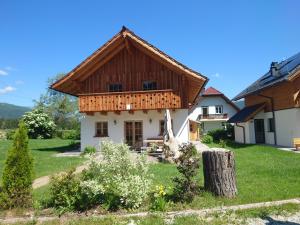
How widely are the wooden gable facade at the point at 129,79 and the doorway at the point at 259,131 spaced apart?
25.0ft

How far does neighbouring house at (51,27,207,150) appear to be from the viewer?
2081 centimetres

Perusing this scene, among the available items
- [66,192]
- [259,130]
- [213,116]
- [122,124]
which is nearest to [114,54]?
[122,124]

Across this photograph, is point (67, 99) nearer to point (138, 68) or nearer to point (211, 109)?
point (211, 109)

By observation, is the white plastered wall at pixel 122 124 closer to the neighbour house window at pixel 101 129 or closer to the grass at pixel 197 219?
the neighbour house window at pixel 101 129

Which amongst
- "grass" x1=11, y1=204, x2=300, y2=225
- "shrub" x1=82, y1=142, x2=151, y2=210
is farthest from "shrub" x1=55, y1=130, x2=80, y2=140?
"grass" x1=11, y1=204, x2=300, y2=225

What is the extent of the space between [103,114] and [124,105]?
6.43 ft

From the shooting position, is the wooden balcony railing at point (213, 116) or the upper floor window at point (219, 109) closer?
the wooden balcony railing at point (213, 116)

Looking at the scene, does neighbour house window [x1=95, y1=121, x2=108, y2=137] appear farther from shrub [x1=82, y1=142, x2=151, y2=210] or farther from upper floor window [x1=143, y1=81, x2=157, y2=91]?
shrub [x1=82, y1=142, x2=151, y2=210]

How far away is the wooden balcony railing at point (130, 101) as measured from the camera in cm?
2062

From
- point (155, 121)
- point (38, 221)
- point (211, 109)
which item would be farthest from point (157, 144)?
point (211, 109)

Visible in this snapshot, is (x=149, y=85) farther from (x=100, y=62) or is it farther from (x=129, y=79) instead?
(x=100, y=62)

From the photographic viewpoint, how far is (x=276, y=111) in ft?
79.7

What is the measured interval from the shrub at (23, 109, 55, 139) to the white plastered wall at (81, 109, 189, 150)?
66.4 ft

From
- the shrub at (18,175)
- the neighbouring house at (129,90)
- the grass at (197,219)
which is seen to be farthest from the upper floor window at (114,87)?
the grass at (197,219)
